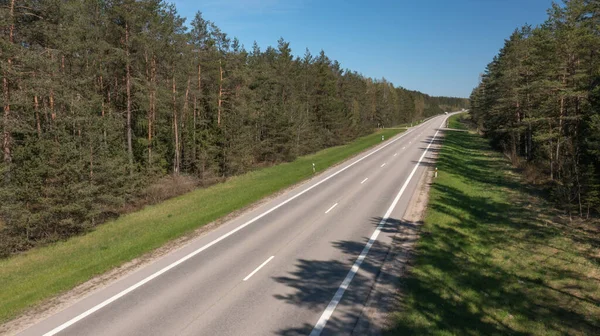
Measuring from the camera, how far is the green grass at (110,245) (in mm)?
10141

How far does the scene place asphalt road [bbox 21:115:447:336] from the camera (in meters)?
8.01

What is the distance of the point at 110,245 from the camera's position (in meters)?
14.4

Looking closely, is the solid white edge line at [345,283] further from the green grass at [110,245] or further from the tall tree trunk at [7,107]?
the tall tree trunk at [7,107]

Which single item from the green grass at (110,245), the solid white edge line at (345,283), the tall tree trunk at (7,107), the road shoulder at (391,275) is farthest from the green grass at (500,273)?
the tall tree trunk at (7,107)

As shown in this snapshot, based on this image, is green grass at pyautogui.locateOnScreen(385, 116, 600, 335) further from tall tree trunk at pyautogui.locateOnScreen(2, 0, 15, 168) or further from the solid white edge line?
tall tree trunk at pyautogui.locateOnScreen(2, 0, 15, 168)

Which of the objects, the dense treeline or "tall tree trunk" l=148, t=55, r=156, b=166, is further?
"tall tree trunk" l=148, t=55, r=156, b=166

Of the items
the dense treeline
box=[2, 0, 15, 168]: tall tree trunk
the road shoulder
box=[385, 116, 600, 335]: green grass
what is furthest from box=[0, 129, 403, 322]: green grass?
the dense treeline

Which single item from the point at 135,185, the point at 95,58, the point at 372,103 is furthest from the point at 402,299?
the point at 372,103

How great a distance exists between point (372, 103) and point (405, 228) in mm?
81587

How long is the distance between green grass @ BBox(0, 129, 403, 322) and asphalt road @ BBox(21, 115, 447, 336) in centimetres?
132

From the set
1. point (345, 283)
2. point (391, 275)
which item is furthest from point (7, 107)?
point (391, 275)

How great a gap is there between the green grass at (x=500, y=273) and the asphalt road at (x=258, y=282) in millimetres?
1537

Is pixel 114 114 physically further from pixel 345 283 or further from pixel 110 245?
pixel 345 283

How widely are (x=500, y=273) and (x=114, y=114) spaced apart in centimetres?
2488
